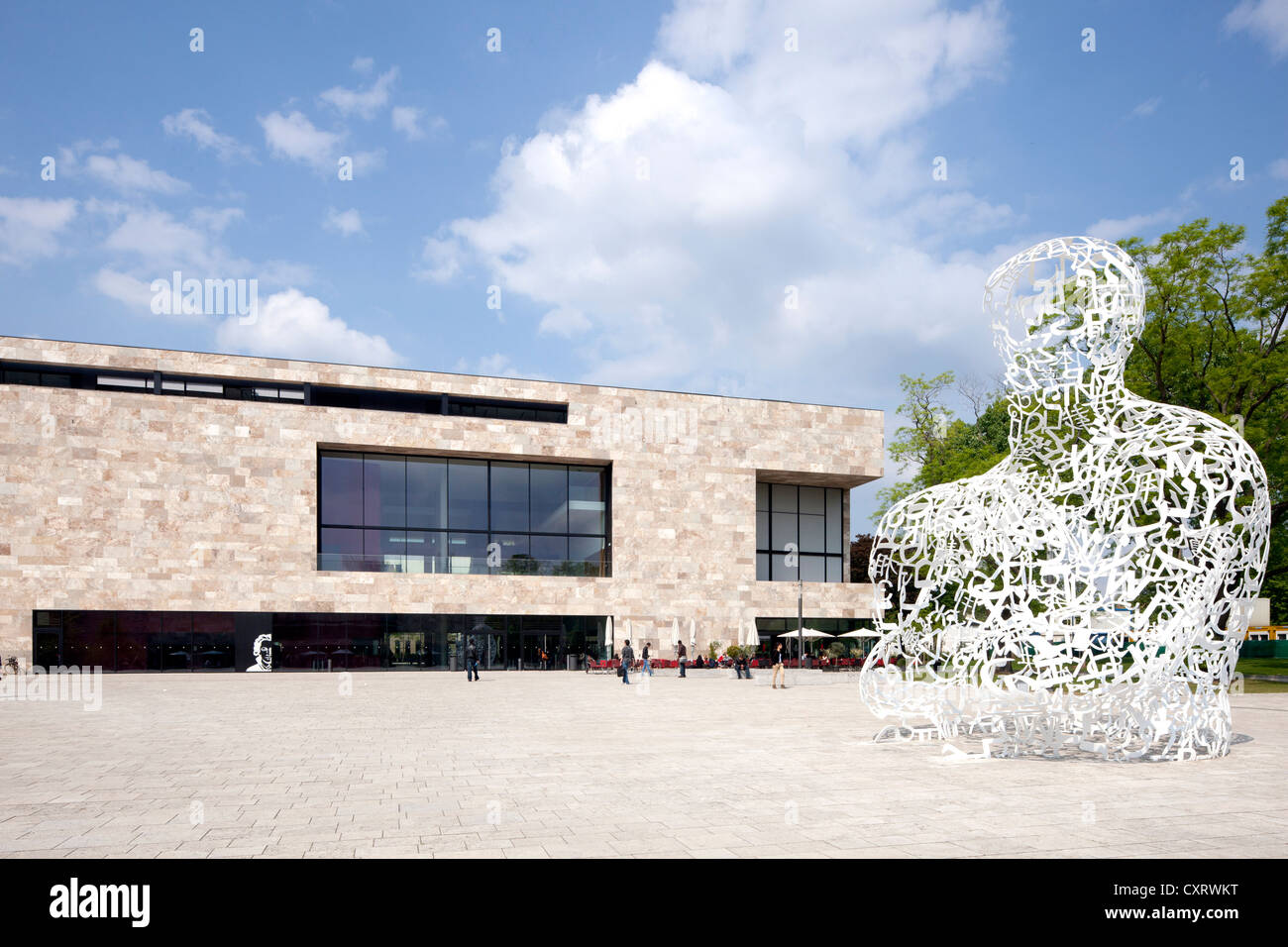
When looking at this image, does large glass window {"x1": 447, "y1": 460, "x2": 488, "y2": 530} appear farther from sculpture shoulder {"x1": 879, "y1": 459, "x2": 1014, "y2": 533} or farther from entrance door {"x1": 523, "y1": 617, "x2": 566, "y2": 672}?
sculpture shoulder {"x1": 879, "y1": 459, "x2": 1014, "y2": 533}

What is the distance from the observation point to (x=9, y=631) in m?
36.6

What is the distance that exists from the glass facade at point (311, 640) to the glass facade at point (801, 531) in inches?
389

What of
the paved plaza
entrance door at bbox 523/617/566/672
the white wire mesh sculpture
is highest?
the white wire mesh sculpture

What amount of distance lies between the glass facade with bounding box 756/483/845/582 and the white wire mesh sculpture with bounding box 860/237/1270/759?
35.4 metres

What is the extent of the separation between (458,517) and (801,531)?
59.0ft

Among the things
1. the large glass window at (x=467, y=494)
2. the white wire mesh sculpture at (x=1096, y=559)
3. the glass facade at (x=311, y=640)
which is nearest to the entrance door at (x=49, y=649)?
the glass facade at (x=311, y=640)

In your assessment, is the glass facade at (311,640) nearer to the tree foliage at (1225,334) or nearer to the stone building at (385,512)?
the stone building at (385,512)

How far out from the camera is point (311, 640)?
134 feet

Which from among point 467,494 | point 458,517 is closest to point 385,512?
point 458,517

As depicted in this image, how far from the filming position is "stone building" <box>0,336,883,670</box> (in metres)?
37.8

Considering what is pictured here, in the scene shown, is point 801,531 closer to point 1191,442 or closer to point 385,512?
point 385,512

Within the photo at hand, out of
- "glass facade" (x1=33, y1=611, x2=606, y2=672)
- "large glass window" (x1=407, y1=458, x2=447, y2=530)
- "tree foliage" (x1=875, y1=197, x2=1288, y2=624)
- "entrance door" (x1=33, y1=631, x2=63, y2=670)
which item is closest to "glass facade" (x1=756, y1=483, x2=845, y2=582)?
"glass facade" (x1=33, y1=611, x2=606, y2=672)
